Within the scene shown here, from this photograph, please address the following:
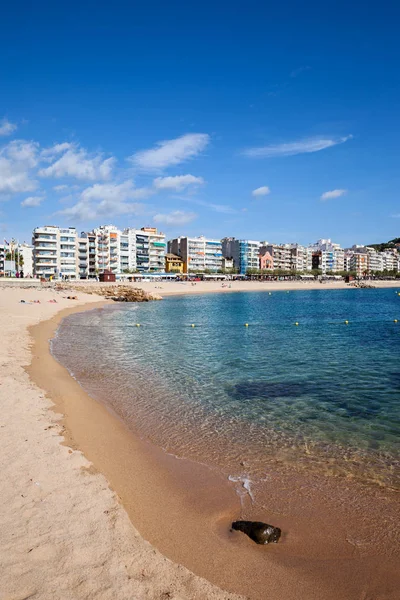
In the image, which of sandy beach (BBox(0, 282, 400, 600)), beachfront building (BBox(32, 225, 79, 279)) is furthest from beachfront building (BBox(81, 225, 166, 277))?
sandy beach (BBox(0, 282, 400, 600))

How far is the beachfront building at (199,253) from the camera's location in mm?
183550

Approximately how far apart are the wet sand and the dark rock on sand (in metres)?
0.11

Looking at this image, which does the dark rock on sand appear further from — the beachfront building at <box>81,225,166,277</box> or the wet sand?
the beachfront building at <box>81,225,166,277</box>

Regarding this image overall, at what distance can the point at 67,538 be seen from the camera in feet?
18.5

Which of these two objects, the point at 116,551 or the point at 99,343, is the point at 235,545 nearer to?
the point at 116,551

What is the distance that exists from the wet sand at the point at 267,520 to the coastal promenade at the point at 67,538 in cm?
38

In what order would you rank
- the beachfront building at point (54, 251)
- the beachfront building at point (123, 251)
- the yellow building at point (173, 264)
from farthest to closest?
the yellow building at point (173, 264), the beachfront building at point (123, 251), the beachfront building at point (54, 251)

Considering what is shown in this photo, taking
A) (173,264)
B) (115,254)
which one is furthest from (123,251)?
(173,264)

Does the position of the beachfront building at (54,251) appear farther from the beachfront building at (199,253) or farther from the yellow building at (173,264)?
the beachfront building at (199,253)

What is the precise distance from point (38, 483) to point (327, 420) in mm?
8022

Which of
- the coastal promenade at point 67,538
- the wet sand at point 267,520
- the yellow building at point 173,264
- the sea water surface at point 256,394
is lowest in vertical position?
the sea water surface at point 256,394

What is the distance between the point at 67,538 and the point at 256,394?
9682 millimetres

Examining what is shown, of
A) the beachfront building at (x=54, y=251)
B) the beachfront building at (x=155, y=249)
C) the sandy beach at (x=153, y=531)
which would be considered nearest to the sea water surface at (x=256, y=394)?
the sandy beach at (x=153, y=531)

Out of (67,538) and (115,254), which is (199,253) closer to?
(115,254)
